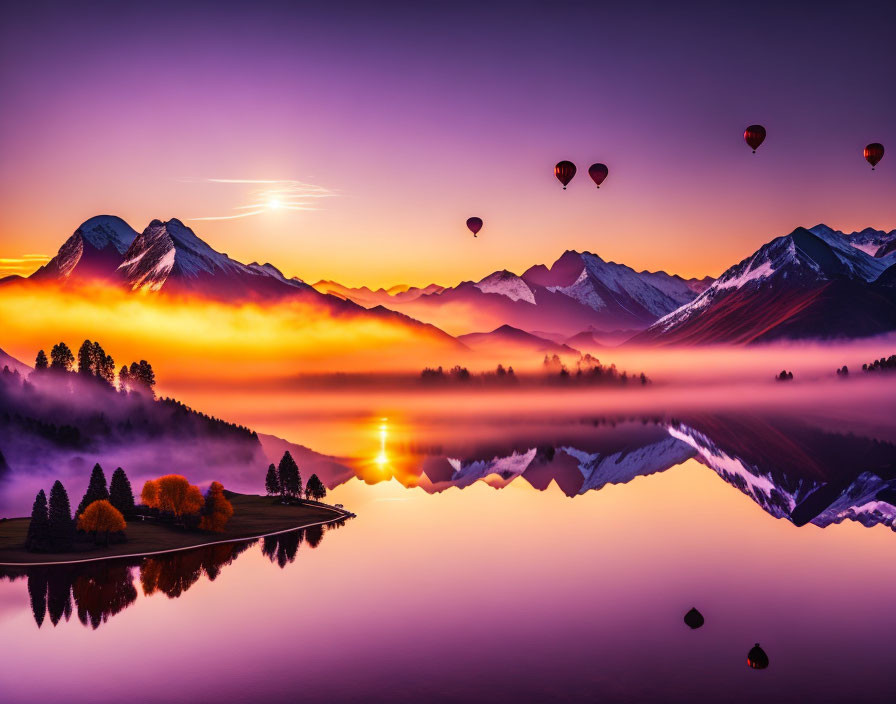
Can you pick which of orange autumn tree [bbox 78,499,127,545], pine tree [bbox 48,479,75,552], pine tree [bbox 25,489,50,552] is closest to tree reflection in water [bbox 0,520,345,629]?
pine tree [bbox 48,479,75,552]

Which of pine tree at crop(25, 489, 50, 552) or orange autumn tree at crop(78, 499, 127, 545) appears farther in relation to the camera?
orange autumn tree at crop(78, 499, 127, 545)

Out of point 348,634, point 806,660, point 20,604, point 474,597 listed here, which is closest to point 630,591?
point 474,597

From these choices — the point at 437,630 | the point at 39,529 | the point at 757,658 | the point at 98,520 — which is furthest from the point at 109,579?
the point at 757,658

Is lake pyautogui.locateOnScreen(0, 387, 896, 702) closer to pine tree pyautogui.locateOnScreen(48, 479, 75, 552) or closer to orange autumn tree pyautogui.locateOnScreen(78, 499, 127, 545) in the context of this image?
pine tree pyautogui.locateOnScreen(48, 479, 75, 552)

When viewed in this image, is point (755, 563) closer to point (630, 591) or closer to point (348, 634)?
point (630, 591)

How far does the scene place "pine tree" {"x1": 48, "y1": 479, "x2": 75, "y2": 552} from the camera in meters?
183

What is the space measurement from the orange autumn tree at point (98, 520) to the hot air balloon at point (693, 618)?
123 metres

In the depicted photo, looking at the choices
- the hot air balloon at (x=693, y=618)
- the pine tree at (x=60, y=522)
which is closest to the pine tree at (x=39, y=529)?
the pine tree at (x=60, y=522)

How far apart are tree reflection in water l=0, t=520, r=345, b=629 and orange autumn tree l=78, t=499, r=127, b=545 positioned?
11.9 meters

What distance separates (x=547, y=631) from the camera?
140625mm

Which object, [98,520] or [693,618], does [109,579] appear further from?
[693,618]

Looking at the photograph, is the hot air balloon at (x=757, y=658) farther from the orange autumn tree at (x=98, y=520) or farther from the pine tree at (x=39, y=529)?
the pine tree at (x=39, y=529)

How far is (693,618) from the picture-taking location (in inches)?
5822

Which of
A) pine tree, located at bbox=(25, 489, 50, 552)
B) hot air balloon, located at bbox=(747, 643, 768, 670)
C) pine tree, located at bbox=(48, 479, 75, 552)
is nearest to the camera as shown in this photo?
hot air balloon, located at bbox=(747, 643, 768, 670)
